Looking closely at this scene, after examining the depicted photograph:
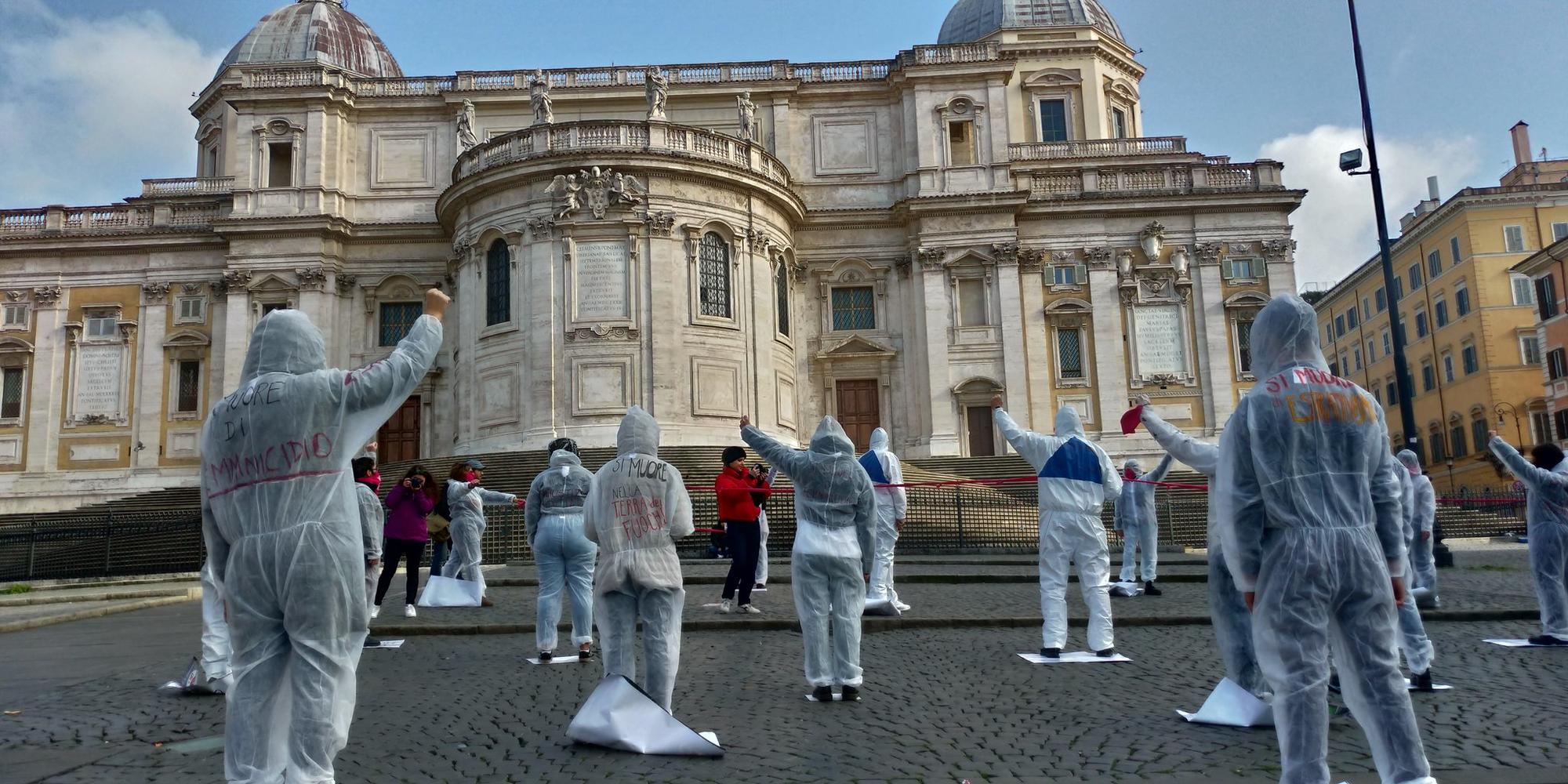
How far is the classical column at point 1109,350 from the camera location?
111 ft

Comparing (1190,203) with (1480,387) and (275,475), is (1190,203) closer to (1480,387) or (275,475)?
(1480,387)

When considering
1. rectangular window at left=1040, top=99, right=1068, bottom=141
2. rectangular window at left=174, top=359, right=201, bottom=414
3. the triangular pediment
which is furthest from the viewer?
rectangular window at left=1040, top=99, right=1068, bottom=141

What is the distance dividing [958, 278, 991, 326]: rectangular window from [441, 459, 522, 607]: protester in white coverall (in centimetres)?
2321

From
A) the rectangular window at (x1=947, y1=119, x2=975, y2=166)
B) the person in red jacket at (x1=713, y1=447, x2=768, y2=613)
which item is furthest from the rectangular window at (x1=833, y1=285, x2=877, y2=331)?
the person in red jacket at (x1=713, y1=447, x2=768, y2=613)

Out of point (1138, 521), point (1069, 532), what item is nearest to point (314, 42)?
point (1138, 521)

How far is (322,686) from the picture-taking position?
424 centimetres

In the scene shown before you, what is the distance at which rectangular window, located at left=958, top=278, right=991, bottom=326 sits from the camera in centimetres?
3416

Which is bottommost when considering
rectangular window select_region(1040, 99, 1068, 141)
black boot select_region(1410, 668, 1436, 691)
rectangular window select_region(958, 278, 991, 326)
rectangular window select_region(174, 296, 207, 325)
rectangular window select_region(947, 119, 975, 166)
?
black boot select_region(1410, 668, 1436, 691)

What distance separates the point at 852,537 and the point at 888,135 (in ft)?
98.4

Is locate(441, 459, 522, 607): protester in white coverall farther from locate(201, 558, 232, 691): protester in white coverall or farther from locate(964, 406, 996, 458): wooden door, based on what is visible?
locate(964, 406, 996, 458): wooden door

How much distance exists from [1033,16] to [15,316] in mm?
37464

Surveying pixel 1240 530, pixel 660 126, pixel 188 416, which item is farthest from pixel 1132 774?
pixel 188 416

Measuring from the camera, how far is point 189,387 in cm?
3500

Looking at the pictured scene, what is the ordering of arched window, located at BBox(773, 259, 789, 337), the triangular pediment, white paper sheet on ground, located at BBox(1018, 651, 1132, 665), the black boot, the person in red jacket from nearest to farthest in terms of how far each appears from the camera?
the black boot → white paper sheet on ground, located at BBox(1018, 651, 1132, 665) → the person in red jacket → arched window, located at BBox(773, 259, 789, 337) → the triangular pediment
